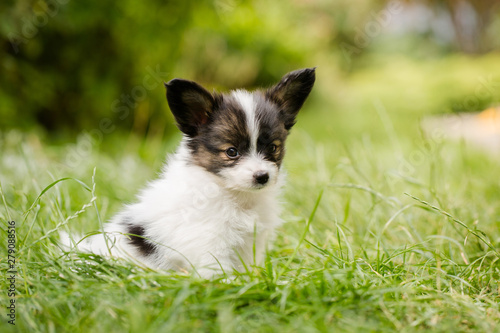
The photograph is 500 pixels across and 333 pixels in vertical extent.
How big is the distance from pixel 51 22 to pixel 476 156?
6117 mm

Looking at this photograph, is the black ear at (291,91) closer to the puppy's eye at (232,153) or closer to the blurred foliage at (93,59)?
the puppy's eye at (232,153)

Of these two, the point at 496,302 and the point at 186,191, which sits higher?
the point at 186,191

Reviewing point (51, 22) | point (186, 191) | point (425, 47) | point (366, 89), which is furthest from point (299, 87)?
point (425, 47)

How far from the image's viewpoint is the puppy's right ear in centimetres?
267

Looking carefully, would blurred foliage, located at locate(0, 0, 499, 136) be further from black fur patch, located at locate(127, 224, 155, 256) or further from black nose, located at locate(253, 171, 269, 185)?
black nose, located at locate(253, 171, 269, 185)

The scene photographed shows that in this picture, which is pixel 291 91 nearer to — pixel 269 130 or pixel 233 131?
pixel 269 130

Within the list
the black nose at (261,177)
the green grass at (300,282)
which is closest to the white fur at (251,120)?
the black nose at (261,177)

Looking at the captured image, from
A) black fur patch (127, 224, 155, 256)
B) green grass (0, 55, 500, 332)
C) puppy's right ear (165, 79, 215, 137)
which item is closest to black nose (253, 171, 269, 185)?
green grass (0, 55, 500, 332)

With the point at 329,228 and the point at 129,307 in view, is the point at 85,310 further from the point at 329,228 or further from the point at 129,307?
the point at 329,228

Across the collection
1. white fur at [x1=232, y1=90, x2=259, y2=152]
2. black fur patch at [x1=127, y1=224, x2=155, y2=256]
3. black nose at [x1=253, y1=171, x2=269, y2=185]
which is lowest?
black fur patch at [x1=127, y1=224, x2=155, y2=256]

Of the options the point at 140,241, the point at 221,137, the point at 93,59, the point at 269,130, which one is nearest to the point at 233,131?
the point at 221,137

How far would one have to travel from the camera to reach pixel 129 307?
201 centimetres

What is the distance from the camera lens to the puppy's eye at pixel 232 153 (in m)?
2.72

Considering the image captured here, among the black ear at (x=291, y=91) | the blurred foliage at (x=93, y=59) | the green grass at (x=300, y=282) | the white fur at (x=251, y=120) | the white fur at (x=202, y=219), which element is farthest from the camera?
the blurred foliage at (x=93, y=59)
